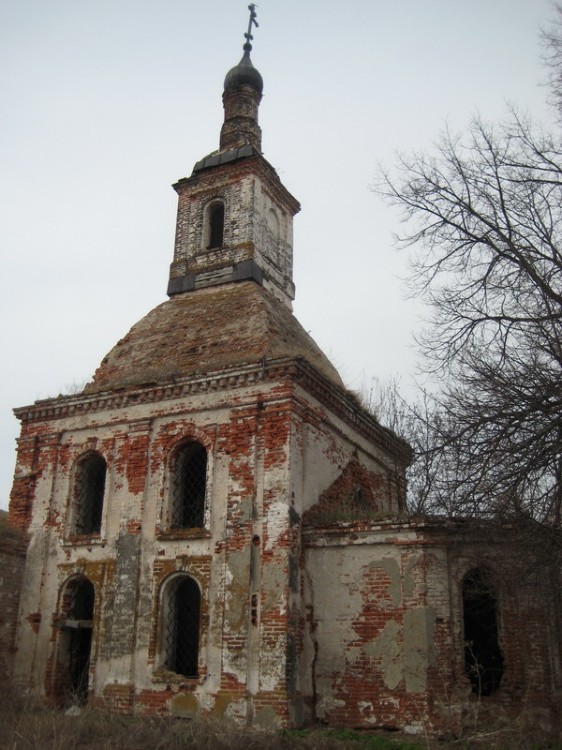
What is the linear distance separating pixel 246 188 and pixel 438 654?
1153 centimetres

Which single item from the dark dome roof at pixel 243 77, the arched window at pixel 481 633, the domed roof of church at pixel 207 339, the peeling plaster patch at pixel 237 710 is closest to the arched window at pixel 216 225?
the domed roof of church at pixel 207 339

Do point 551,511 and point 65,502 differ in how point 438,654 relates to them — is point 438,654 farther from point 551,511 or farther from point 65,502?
point 65,502

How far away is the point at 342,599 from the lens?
12453 mm

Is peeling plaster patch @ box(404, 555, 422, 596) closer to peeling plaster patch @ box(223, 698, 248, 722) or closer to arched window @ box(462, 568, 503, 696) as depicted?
arched window @ box(462, 568, 503, 696)

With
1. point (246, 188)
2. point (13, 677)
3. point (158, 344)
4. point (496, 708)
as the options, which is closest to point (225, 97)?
point (246, 188)

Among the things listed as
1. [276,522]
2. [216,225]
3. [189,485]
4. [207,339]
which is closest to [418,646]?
[276,522]

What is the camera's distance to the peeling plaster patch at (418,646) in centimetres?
1142

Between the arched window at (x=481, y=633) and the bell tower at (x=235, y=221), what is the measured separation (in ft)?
27.6

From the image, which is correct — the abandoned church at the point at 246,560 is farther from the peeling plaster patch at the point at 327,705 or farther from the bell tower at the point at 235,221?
the bell tower at the point at 235,221

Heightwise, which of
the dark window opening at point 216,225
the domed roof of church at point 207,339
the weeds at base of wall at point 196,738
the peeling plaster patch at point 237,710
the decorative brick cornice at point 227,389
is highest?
the dark window opening at point 216,225

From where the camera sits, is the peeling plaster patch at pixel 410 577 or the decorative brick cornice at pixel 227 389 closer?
the peeling plaster patch at pixel 410 577

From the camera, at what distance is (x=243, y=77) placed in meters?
20.8

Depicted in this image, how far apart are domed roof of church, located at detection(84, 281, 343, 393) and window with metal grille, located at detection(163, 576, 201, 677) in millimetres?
3795

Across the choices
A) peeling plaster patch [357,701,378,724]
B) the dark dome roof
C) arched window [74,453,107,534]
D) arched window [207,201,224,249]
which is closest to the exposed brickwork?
arched window [74,453,107,534]
